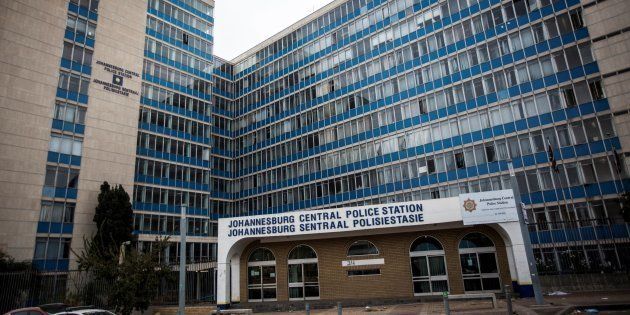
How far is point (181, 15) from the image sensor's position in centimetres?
6322

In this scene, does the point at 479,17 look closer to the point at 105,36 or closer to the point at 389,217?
the point at 389,217

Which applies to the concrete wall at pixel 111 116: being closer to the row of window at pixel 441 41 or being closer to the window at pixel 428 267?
the row of window at pixel 441 41

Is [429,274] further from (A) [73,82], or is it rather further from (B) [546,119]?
(A) [73,82]

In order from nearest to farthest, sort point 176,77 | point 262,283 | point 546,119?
point 262,283, point 546,119, point 176,77

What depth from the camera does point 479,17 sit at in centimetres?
4628

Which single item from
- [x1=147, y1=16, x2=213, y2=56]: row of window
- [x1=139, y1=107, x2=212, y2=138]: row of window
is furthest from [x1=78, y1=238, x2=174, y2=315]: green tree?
[x1=147, y1=16, x2=213, y2=56]: row of window

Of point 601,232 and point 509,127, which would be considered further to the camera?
point 509,127

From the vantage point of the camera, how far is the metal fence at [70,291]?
1014 inches

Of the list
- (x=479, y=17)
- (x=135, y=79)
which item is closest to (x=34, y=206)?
(x=135, y=79)

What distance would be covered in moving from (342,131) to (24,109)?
3663 centimetres

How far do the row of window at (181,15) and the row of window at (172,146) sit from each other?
19.0m

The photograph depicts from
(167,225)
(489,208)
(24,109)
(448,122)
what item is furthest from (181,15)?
(489,208)

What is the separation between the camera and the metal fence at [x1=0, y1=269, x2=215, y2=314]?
84.5 feet

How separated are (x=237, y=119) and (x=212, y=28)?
1588 cm
